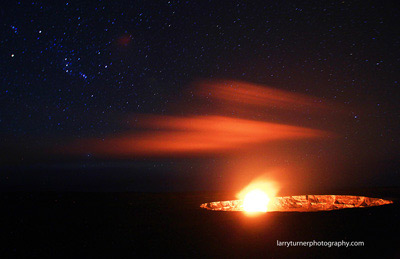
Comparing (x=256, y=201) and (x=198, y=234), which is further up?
(x=256, y=201)

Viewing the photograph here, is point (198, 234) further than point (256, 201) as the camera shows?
No

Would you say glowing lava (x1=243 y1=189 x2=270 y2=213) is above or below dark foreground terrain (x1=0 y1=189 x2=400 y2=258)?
above

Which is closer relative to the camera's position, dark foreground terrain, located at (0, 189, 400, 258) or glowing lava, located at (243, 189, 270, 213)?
dark foreground terrain, located at (0, 189, 400, 258)

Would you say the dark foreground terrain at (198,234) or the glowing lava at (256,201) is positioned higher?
the glowing lava at (256,201)

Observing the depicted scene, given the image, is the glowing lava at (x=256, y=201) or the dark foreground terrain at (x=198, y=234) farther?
→ the glowing lava at (x=256, y=201)

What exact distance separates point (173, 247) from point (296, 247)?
475 cm

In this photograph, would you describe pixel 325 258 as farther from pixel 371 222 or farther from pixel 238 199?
pixel 238 199

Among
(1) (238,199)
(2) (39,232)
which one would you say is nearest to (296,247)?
(2) (39,232)

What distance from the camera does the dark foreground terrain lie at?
374 inches

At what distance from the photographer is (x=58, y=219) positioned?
1739cm

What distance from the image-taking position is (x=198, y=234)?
12.1m

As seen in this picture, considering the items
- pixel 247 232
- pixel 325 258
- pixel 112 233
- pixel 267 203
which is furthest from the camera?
pixel 267 203

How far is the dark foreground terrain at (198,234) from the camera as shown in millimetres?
9500

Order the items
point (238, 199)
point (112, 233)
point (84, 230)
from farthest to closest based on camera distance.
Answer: point (238, 199) → point (84, 230) → point (112, 233)
